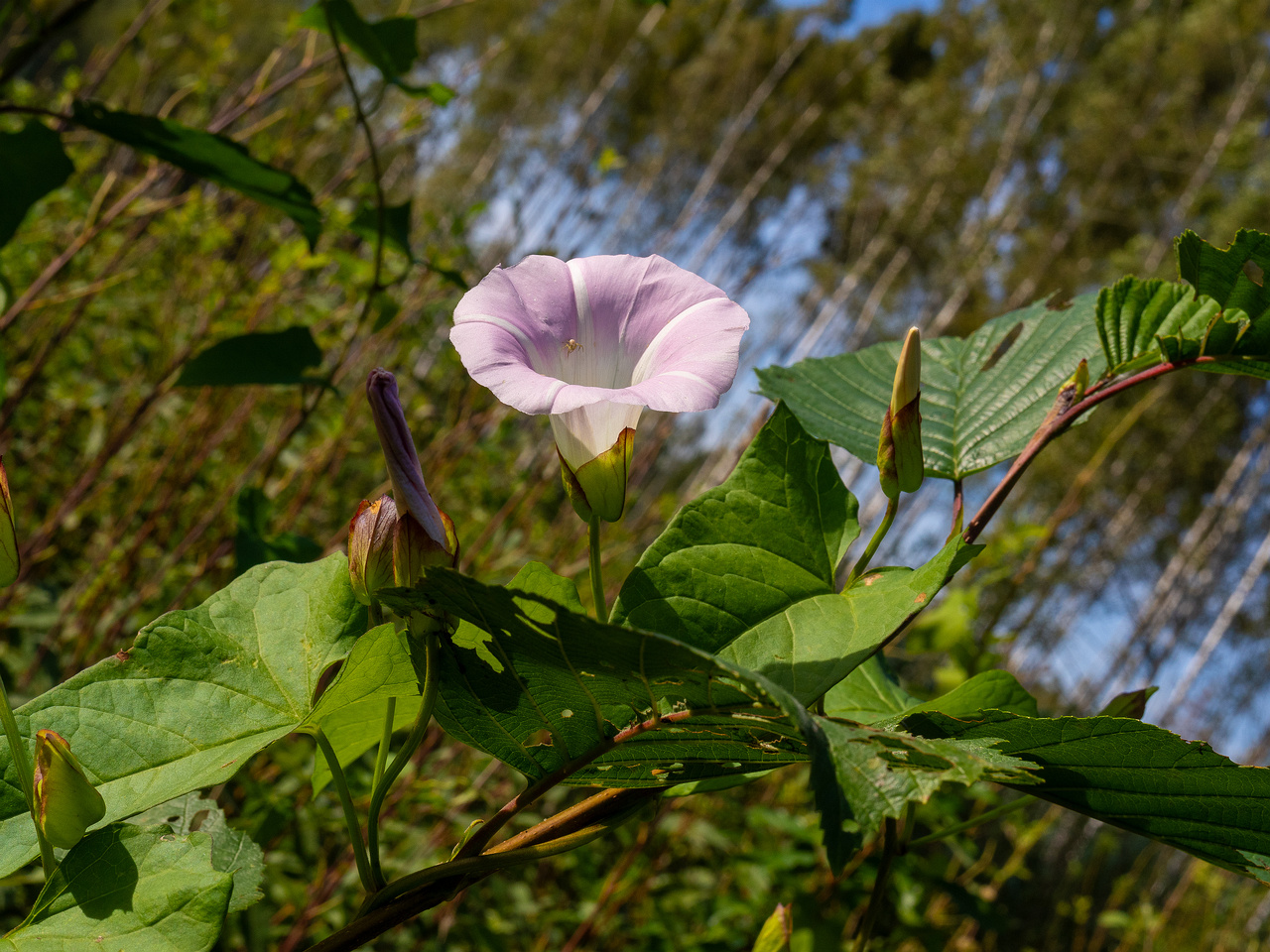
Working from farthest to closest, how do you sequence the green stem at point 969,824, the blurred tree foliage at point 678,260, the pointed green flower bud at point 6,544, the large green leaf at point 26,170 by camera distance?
the blurred tree foliage at point 678,260 → the large green leaf at point 26,170 → the green stem at point 969,824 → the pointed green flower bud at point 6,544

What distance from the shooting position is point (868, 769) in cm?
28

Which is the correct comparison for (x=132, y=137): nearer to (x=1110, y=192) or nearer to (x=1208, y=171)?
(x=1208, y=171)

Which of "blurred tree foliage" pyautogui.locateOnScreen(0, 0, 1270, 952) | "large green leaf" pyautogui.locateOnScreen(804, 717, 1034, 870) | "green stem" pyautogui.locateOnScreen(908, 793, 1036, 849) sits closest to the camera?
"large green leaf" pyautogui.locateOnScreen(804, 717, 1034, 870)

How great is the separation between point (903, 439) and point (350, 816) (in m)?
0.33

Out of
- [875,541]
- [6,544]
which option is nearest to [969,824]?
[875,541]

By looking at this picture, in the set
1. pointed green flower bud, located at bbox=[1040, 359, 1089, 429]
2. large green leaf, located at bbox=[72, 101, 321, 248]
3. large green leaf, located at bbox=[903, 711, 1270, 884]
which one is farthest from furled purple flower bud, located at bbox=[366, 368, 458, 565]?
large green leaf, located at bbox=[72, 101, 321, 248]

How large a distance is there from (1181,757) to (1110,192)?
13.5 metres

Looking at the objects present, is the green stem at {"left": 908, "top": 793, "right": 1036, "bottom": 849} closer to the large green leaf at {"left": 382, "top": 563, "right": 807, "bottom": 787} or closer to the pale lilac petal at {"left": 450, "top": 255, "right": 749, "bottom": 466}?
the large green leaf at {"left": 382, "top": 563, "right": 807, "bottom": 787}

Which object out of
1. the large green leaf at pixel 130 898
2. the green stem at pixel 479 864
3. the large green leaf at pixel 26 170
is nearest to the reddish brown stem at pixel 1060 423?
the green stem at pixel 479 864

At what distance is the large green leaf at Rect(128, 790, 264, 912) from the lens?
0.42 meters

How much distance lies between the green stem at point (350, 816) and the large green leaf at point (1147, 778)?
254 mm

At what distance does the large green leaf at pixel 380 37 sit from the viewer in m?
0.78

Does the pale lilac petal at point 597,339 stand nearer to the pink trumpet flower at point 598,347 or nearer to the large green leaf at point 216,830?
the pink trumpet flower at point 598,347

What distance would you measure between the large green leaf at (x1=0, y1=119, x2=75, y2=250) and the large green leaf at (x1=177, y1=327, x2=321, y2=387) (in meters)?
0.19
